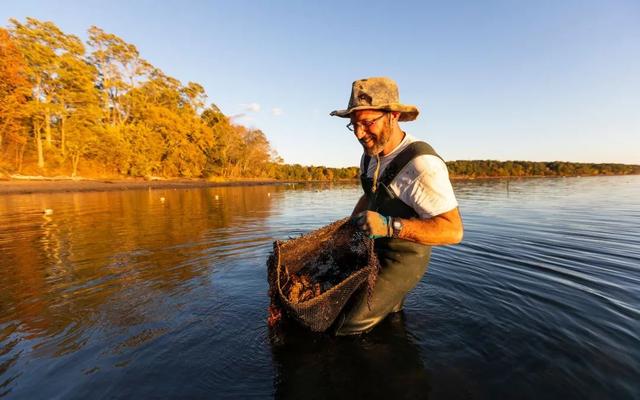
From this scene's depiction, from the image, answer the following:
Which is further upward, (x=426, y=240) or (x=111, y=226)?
(x=426, y=240)

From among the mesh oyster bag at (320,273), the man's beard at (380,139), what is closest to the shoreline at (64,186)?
the mesh oyster bag at (320,273)

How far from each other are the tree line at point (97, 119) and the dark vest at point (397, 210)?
55.2 m

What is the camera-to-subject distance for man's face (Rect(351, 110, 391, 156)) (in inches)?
120

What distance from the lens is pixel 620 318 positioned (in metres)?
4.15

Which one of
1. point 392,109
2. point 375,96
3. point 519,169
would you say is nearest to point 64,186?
point 375,96

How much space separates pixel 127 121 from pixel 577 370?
72005mm

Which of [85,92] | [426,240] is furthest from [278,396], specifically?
[85,92]

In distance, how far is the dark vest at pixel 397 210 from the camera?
2.94m

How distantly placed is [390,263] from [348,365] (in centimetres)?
126

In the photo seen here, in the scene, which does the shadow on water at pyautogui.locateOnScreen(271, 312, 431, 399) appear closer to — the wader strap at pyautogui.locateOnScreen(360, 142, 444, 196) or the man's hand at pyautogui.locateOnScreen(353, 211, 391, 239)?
the man's hand at pyautogui.locateOnScreen(353, 211, 391, 239)

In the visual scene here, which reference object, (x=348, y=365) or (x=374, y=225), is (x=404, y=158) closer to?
(x=374, y=225)

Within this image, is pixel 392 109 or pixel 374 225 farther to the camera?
pixel 392 109

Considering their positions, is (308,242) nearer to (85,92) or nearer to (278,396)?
(278,396)

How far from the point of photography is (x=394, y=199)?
9.96ft
